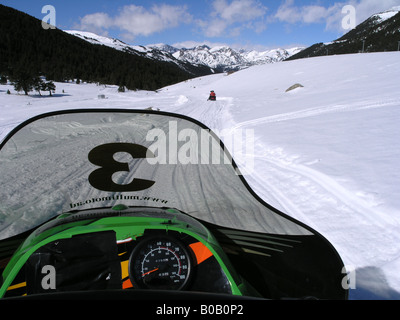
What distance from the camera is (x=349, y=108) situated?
461 inches

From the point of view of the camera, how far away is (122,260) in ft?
5.05

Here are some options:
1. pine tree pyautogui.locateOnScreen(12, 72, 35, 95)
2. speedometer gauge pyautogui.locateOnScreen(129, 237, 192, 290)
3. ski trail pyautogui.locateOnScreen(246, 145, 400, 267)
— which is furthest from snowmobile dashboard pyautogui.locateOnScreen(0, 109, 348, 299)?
pine tree pyautogui.locateOnScreen(12, 72, 35, 95)

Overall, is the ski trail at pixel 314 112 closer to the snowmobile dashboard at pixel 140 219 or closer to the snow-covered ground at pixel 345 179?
the snow-covered ground at pixel 345 179

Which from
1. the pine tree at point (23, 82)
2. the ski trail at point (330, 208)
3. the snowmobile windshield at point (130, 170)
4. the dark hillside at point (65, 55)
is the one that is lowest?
the ski trail at point (330, 208)

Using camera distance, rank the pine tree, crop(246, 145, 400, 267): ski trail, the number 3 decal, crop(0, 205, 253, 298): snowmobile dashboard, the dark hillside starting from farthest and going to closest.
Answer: the dark hillside
the pine tree
crop(246, 145, 400, 267): ski trail
the number 3 decal
crop(0, 205, 253, 298): snowmobile dashboard

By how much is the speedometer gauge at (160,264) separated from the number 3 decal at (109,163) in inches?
22.9

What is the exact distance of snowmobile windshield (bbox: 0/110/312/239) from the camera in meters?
1.83

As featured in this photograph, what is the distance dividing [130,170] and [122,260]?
0.69m

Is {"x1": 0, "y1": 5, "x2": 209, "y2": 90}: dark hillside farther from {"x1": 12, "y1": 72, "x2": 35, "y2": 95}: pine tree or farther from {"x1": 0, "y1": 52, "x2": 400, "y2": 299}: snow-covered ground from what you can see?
{"x1": 0, "y1": 52, "x2": 400, "y2": 299}: snow-covered ground

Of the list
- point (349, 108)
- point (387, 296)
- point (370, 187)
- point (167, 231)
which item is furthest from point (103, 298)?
point (349, 108)

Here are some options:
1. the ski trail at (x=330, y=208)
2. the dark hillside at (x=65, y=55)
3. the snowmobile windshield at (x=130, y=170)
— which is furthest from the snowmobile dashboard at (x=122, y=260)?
the dark hillside at (x=65, y=55)

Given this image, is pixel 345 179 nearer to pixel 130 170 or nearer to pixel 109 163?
pixel 130 170

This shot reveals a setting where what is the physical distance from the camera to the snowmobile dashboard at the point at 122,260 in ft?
4.77

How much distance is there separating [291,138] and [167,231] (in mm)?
7325
